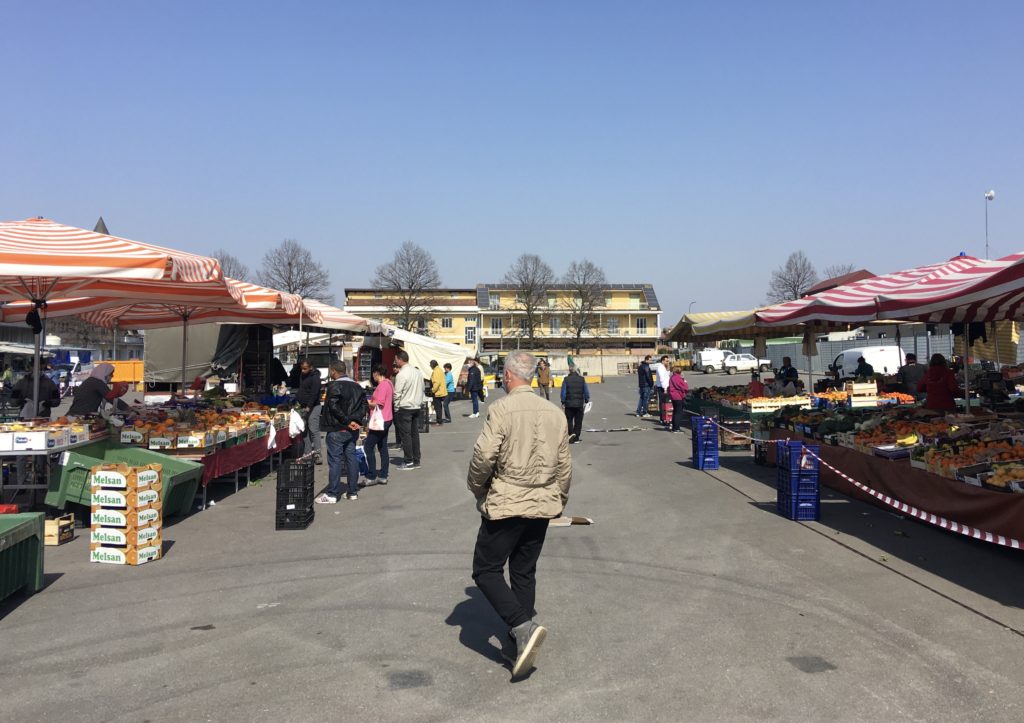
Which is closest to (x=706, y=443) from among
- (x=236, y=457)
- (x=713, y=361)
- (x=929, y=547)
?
(x=929, y=547)

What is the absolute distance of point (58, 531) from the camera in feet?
25.9

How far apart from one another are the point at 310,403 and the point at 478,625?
846 cm

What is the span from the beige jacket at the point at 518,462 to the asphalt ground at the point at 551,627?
1029 millimetres

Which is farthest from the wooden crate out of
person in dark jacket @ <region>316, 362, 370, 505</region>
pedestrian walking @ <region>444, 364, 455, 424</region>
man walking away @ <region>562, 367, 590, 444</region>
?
pedestrian walking @ <region>444, 364, 455, 424</region>

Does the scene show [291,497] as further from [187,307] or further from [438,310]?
[438,310]

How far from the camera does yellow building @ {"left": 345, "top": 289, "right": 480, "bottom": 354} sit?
83188 mm

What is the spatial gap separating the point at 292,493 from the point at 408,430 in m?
4.81

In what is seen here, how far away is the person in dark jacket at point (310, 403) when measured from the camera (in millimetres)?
12977

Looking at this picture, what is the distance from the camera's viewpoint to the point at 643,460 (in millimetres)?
14312

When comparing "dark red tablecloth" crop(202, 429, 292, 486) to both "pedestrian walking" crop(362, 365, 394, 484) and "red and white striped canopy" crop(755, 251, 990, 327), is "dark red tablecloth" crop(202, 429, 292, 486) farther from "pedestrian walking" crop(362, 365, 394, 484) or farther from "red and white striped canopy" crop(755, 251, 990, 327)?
"red and white striped canopy" crop(755, 251, 990, 327)

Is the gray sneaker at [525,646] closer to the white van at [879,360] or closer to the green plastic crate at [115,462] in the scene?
the green plastic crate at [115,462]

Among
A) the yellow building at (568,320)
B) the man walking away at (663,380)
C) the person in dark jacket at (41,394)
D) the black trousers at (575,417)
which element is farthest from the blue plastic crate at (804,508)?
the yellow building at (568,320)

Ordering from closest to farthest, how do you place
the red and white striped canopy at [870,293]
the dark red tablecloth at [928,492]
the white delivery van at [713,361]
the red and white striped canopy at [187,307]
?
the dark red tablecloth at [928,492], the red and white striped canopy at [870,293], the red and white striped canopy at [187,307], the white delivery van at [713,361]

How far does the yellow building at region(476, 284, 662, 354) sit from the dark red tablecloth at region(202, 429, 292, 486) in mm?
76422
